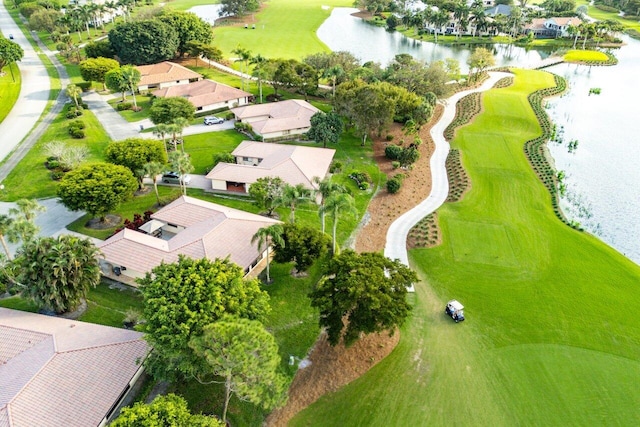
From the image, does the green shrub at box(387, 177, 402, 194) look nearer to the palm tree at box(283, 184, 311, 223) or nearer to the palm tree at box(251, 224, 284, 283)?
the palm tree at box(283, 184, 311, 223)

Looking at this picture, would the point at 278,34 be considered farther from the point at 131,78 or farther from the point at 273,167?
Answer: the point at 273,167

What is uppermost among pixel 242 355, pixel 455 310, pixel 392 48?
pixel 392 48

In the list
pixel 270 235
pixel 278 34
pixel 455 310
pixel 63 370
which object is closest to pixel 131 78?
pixel 270 235

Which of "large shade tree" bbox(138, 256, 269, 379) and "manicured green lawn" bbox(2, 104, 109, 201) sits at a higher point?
"large shade tree" bbox(138, 256, 269, 379)

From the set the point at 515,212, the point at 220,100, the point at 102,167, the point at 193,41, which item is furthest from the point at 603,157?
the point at 193,41

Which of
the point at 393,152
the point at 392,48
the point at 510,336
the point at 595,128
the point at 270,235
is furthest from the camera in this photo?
the point at 392,48

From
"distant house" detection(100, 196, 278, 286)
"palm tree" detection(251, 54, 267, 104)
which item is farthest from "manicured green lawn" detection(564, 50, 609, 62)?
"distant house" detection(100, 196, 278, 286)
